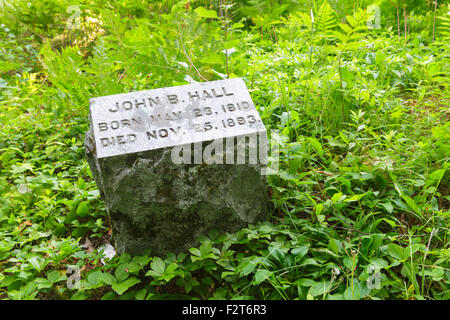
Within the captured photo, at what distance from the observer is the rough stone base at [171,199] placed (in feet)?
6.26

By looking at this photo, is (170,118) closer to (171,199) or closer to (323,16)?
(171,199)

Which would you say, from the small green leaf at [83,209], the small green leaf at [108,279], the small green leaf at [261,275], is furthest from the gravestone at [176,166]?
the small green leaf at [83,209]

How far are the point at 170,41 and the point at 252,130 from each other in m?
1.45

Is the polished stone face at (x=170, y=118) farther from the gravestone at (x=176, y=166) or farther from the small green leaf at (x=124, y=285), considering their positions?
the small green leaf at (x=124, y=285)

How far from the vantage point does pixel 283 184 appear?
7.81 ft

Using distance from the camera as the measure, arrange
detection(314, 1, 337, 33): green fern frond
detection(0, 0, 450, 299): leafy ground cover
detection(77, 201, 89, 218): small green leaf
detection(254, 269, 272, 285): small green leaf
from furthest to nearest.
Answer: detection(314, 1, 337, 33): green fern frond, detection(77, 201, 89, 218): small green leaf, detection(0, 0, 450, 299): leafy ground cover, detection(254, 269, 272, 285): small green leaf

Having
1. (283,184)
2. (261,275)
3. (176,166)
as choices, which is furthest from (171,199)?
(283,184)

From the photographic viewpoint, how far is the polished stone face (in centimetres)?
194

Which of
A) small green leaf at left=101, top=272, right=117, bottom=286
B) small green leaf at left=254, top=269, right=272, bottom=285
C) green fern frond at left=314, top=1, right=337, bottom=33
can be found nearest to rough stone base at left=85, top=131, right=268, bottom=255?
small green leaf at left=101, top=272, right=117, bottom=286

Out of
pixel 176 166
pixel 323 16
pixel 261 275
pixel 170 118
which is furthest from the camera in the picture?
pixel 323 16

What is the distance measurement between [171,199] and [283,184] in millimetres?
794

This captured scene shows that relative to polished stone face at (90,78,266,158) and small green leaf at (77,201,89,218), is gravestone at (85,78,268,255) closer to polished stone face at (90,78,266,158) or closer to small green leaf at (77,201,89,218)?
polished stone face at (90,78,266,158)
